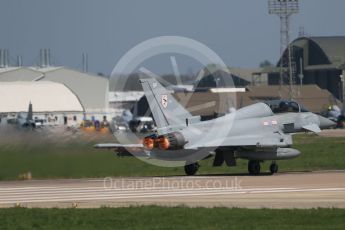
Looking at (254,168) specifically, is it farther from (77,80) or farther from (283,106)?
(77,80)

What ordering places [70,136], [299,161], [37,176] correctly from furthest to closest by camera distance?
[299,161] < [70,136] < [37,176]

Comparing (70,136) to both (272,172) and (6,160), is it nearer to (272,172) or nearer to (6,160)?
(6,160)

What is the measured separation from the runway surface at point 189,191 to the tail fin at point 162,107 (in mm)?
2222

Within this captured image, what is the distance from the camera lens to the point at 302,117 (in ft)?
125

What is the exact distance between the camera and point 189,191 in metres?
28.7

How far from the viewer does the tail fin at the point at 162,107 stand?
1405 inches

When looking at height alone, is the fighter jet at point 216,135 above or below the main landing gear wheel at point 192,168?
above

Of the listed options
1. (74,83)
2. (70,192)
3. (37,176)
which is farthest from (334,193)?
(74,83)

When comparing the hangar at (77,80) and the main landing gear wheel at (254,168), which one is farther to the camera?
the hangar at (77,80)
